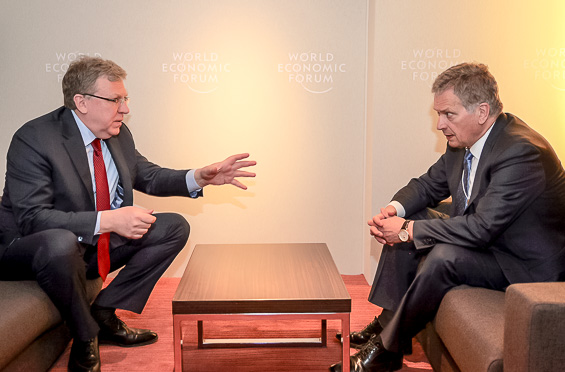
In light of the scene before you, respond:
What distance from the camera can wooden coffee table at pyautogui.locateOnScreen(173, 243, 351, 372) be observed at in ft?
7.13

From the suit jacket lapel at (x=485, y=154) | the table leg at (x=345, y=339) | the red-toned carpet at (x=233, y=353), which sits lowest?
the red-toned carpet at (x=233, y=353)

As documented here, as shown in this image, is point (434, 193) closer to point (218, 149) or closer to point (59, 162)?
point (218, 149)

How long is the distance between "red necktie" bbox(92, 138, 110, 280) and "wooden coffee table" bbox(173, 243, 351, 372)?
1.32 ft

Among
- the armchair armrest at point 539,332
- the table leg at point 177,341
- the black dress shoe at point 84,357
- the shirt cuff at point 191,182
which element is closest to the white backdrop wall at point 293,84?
the shirt cuff at point 191,182

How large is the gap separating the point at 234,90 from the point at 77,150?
4.34 ft

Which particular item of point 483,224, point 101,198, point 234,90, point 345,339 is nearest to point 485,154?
point 483,224

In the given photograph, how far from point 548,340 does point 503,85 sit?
232 centimetres

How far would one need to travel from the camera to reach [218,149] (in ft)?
12.7

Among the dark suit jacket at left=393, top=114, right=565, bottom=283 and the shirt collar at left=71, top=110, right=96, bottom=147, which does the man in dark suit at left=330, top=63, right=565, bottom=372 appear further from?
the shirt collar at left=71, top=110, right=96, bottom=147

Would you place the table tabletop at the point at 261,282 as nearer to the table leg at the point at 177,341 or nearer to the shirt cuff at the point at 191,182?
the table leg at the point at 177,341

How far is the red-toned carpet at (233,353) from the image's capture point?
8.63 feet

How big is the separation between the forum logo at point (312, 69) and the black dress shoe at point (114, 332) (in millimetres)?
1823

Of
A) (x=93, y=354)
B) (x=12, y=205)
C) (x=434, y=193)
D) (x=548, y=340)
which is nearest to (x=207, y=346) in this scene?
(x=93, y=354)

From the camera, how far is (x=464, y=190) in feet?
8.72
